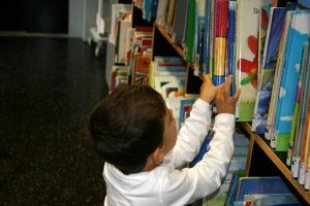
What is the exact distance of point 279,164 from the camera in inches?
35.8

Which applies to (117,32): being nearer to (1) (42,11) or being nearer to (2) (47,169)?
(2) (47,169)

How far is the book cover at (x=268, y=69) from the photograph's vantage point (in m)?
0.88

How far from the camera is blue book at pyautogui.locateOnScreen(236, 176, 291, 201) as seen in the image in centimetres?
107

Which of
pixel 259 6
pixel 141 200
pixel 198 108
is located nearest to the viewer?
pixel 259 6

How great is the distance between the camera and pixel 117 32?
3.00 meters

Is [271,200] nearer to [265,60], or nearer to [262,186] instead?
[262,186]

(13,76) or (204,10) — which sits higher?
(204,10)

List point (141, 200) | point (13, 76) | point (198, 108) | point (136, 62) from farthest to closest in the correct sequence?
point (13, 76) → point (136, 62) → point (198, 108) → point (141, 200)

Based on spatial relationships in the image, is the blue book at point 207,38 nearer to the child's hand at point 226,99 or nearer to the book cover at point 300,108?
the child's hand at point 226,99

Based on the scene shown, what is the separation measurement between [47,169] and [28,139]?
1.27 ft

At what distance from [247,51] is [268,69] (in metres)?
0.11

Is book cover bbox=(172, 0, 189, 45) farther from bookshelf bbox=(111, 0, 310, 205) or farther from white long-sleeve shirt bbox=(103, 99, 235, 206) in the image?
white long-sleeve shirt bbox=(103, 99, 235, 206)

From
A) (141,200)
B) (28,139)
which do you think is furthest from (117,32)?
(141,200)

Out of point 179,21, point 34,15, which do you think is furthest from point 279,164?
point 34,15
